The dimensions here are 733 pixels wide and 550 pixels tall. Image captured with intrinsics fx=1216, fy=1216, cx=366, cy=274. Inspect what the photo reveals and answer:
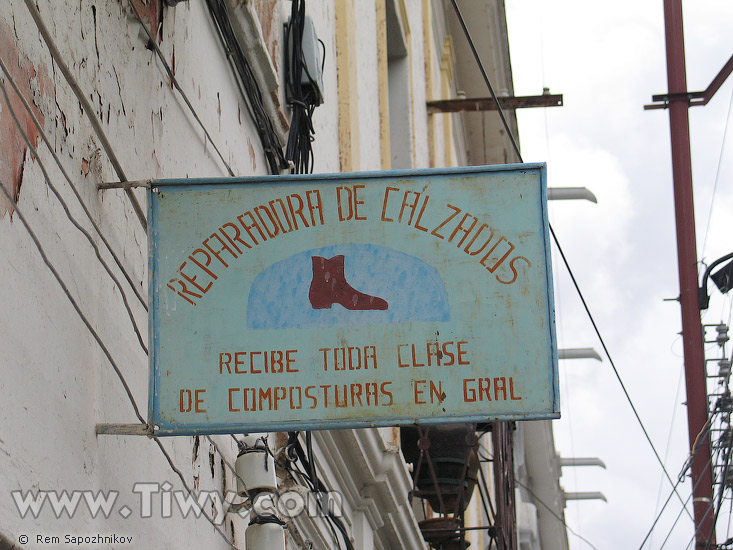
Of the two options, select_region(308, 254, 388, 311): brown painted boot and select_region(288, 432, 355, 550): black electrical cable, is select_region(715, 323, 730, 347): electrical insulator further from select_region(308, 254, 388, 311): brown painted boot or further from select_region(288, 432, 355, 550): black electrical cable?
select_region(308, 254, 388, 311): brown painted boot

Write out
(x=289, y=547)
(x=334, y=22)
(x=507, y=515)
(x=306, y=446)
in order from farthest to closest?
(x=507, y=515) < (x=334, y=22) < (x=306, y=446) < (x=289, y=547)

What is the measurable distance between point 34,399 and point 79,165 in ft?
2.45

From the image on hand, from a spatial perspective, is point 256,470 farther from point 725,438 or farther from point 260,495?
point 725,438

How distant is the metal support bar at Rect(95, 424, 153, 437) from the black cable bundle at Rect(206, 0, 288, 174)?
219 cm

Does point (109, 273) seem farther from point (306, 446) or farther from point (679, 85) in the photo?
point (679, 85)

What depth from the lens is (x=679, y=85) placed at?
12.2 m

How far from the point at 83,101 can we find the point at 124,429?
0.87 metres

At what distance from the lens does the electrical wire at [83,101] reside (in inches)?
116

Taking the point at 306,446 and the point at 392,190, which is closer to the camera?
the point at 392,190

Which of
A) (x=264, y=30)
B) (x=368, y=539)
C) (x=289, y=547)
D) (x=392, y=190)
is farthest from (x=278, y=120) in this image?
(x=368, y=539)

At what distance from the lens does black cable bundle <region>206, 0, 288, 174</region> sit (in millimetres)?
4949

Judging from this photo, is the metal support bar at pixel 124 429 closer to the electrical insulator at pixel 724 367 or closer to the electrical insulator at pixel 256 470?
the electrical insulator at pixel 256 470

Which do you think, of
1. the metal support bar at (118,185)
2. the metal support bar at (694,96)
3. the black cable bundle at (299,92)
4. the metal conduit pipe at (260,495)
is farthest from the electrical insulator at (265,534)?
the metal support bar at (694,96)

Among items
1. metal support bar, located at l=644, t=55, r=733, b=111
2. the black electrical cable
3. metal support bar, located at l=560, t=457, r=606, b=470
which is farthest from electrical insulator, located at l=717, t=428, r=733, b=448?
metal support bar, located at l=560, t=457, r=606, b=470
